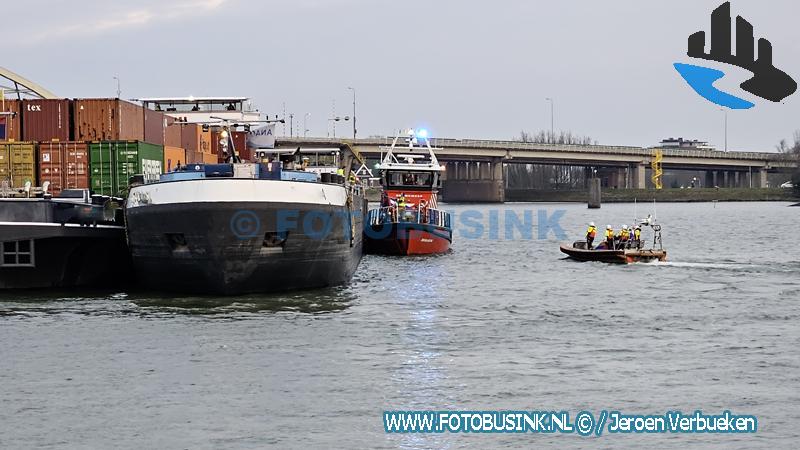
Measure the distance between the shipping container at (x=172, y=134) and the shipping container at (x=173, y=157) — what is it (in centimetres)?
51

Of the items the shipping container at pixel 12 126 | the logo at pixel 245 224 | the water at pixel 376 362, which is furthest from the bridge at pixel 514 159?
the logo at pixel 245 224

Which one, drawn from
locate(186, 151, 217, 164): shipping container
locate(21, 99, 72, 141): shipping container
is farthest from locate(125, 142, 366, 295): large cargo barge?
locate(186, 151, 217, 164): shipping container

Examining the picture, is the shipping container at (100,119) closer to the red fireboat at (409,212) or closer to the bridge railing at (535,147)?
the red fireboat at (409,212)

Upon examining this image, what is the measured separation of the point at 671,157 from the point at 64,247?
169000mm

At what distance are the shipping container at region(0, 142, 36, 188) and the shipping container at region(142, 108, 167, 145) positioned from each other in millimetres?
4604

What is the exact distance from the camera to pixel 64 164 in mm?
39031

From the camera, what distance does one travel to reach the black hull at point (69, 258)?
3344 centimetres

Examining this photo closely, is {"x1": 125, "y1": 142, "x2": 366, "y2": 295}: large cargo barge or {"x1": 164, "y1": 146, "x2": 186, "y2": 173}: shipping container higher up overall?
{"x1": 164, "y1": 146, "x2": 186, "y2": 173}: shipping container

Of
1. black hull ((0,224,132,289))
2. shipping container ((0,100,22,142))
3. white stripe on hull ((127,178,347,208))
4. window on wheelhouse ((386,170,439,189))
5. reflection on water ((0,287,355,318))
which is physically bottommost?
reflection on water ((0,287,355,318))

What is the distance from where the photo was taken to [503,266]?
168 ft

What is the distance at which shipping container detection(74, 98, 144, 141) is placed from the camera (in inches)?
1554

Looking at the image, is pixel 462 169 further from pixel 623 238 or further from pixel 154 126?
pixel 154 126

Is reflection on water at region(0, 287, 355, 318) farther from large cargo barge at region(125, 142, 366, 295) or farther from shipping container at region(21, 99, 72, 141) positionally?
shipping container at region(21, 99, 72, 141)

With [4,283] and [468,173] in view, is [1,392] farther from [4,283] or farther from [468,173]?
[468,173]
